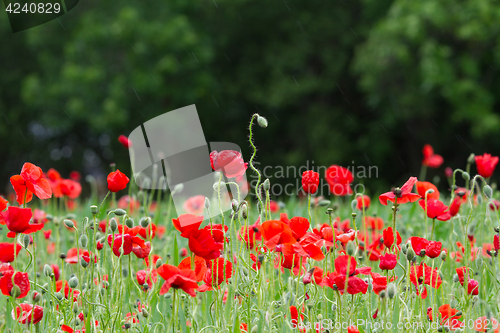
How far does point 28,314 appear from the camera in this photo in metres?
1.19

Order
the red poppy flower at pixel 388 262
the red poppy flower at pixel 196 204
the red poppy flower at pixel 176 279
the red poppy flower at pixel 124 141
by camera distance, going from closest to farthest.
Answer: the red poppy flower at pixel 176 279
the red poppy flower at pixel 388 262
the red poppy flower at pixel 124 141
the red poppy flower at pixel 196 204

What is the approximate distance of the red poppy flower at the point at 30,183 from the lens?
4.40ft

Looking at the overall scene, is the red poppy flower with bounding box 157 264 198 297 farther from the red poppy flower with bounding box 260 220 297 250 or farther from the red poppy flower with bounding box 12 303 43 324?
the red poppy flower with bounding box 12 303 43 324

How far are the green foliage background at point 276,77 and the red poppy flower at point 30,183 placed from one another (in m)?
7.43

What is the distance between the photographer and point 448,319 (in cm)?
125

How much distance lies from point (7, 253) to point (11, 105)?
1295 centimetres

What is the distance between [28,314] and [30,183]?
36cm

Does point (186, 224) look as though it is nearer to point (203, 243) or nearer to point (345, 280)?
point (203, 243)

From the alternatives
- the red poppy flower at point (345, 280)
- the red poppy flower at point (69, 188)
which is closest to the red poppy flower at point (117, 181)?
the red poppy flower at point (345, 280)

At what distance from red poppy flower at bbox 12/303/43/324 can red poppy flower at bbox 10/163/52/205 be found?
296mm

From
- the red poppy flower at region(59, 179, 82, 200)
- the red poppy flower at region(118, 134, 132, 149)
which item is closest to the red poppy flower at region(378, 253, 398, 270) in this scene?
the red poppy flower at region(118, 134, 132, 149)

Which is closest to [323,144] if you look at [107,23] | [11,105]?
[107,23]

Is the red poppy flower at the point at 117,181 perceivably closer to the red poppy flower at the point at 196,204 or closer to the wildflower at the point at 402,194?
the wildflower at the point at 402,194

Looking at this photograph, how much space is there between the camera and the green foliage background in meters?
8.43
